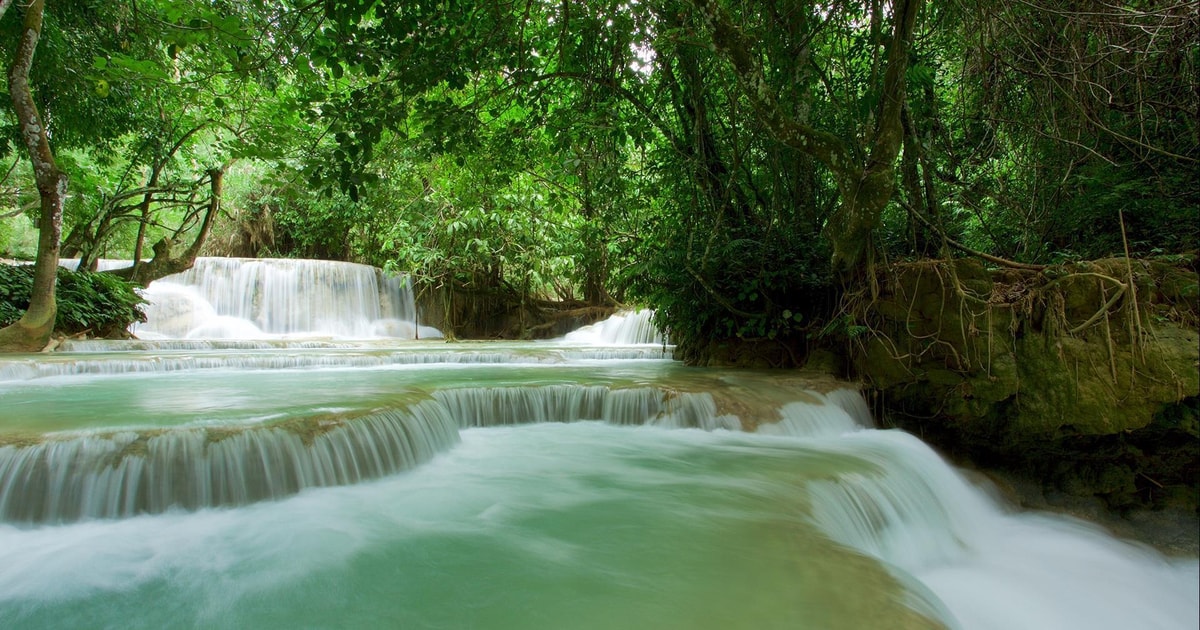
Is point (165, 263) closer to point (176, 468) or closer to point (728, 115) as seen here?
point (176, 468)

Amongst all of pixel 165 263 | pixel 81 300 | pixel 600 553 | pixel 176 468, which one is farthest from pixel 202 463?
pixel 165 263

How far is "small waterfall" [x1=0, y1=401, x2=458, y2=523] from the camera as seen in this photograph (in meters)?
2.62

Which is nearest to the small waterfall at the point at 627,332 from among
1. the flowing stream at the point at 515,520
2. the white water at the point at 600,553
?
the flowing stream at the point at 515,520

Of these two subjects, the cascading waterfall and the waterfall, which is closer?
the cascading waterfall

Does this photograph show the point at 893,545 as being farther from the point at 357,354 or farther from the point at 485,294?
the point at 485,294

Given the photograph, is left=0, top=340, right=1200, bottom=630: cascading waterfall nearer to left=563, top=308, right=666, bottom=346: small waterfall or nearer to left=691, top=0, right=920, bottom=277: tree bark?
left=691, top=0, right=920, bottom=277: tree bark

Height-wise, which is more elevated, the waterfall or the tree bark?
the tree bark

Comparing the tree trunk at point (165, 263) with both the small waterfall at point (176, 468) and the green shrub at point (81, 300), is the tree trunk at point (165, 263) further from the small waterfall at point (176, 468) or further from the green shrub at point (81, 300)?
the small waterfall at point (176, 468)

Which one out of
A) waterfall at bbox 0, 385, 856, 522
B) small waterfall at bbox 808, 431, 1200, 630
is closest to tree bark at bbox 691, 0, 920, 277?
small waterfall at bbox 808, 431, 1200, 630

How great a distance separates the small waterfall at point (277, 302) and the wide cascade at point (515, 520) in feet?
31.4

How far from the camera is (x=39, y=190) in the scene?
692 cm

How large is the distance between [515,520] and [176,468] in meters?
1.81

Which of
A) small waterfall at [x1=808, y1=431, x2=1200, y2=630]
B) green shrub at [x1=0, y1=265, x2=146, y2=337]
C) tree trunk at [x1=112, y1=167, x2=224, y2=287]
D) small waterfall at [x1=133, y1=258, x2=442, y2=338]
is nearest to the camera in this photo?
small waterfall at [x1=808, y1=431, x2=1200, y2=630]

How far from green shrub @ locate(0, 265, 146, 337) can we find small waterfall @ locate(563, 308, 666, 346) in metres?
9.99
